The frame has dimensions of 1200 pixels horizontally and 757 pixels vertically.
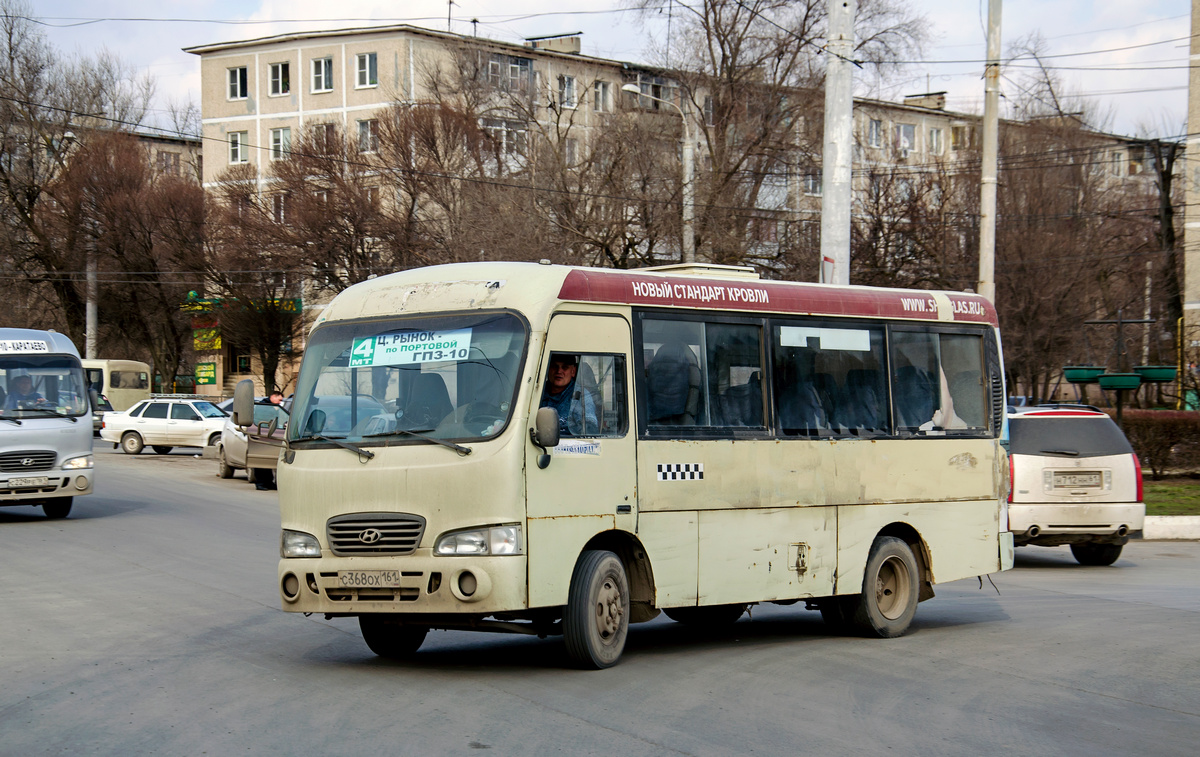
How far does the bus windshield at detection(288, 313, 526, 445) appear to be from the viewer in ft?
26.2

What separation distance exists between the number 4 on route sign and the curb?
1380 cm

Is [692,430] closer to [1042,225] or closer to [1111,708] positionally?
[1111,708]

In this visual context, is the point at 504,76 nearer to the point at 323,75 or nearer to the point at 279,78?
the point at 323,75

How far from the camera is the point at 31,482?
17.9m

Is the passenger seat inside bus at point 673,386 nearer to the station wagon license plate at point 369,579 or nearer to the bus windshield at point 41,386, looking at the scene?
the station wagon license plate at point 369,579

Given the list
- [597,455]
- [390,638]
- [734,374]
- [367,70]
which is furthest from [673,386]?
[367,70]

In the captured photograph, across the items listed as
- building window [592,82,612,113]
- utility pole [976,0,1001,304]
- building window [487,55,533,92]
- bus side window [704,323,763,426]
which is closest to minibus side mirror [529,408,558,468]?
bus side window [704,323,763,426]

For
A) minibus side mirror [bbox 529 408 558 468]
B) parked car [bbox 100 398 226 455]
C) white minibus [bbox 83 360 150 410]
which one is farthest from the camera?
white minibus [bbox 83 360 150 410]

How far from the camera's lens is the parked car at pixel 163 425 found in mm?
38625

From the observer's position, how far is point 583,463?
826cm

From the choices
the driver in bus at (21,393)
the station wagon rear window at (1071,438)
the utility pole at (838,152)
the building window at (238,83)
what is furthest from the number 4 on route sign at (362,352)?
the building window at (238,83)

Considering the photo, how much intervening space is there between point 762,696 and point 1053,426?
8.76 m

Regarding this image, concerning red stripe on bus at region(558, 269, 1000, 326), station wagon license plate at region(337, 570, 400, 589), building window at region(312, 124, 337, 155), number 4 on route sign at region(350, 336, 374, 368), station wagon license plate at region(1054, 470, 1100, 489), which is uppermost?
building window at region(312, 124, 337, 155)

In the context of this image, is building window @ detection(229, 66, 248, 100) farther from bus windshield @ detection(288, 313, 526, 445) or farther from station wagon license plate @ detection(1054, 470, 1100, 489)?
bus windshield @ detection(288, 313, 526, 445)
